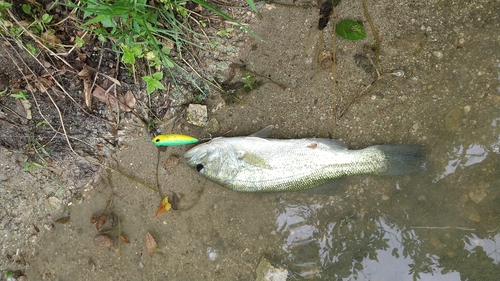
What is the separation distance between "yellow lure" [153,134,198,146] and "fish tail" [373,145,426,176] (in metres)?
1.91

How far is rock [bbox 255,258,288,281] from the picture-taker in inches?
152

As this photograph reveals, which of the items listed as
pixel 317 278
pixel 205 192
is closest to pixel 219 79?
pixel 205 192

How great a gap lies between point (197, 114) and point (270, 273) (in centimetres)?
191

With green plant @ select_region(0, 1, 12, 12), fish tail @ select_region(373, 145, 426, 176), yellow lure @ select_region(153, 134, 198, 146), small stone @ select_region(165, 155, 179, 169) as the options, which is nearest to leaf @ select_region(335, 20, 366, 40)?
fish tail @ select_region(373, 145, 426, 176)

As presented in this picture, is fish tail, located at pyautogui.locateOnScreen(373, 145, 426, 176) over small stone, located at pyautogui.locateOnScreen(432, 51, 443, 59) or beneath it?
beneath

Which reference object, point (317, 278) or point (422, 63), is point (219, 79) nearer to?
point (422, 63)

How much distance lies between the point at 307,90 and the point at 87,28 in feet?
7.44

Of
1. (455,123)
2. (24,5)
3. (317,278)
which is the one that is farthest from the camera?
(317,278)

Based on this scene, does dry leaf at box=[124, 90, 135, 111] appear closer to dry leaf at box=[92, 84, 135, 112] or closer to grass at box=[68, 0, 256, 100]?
dry leaf at box=[92, 84, 135, 112]

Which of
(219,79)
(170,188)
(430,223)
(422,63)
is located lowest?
(170,188)

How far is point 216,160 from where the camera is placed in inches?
141

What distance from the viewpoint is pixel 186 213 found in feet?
13.2

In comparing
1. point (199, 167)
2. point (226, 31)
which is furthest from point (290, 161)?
point (226, 31)

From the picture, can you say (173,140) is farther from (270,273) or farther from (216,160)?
(270,273)
